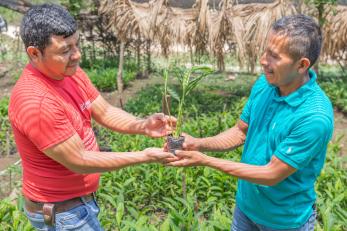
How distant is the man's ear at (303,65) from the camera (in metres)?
1.99

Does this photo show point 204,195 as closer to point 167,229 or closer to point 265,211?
point 167,229

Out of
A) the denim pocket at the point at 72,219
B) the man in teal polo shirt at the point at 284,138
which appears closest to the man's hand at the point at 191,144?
the man in teal polo shirt at the point at 284,138

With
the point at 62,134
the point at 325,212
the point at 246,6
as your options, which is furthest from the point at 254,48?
the point at 62,134

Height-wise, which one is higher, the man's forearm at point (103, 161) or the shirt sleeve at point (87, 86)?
the shirt sleeve at point (87, 86)

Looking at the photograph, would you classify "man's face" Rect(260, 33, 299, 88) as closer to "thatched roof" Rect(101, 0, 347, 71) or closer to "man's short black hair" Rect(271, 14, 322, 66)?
"man's short black hair" Rect(271, 14, 322, 66)

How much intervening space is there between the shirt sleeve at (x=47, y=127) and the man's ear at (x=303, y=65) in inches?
41.5

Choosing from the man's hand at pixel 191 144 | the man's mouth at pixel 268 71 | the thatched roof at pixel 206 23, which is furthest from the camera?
the thatched roof at pixel 206 23

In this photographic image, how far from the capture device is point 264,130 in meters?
2.18

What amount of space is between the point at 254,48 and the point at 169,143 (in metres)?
5.36

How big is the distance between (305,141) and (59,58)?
1.13 meters

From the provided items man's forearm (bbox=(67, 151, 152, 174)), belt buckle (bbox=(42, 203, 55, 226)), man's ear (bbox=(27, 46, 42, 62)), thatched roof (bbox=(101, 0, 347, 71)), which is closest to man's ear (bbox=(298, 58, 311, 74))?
man's forearm (bbox=(67, 151, 152, 174))

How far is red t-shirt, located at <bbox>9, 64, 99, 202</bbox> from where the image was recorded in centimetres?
199

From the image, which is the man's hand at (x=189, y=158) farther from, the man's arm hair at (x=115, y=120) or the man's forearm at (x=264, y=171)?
the man's arm hair at (x=115, y=120)

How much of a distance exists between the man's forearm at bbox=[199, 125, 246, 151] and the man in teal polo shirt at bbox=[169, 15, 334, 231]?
0.14 m
